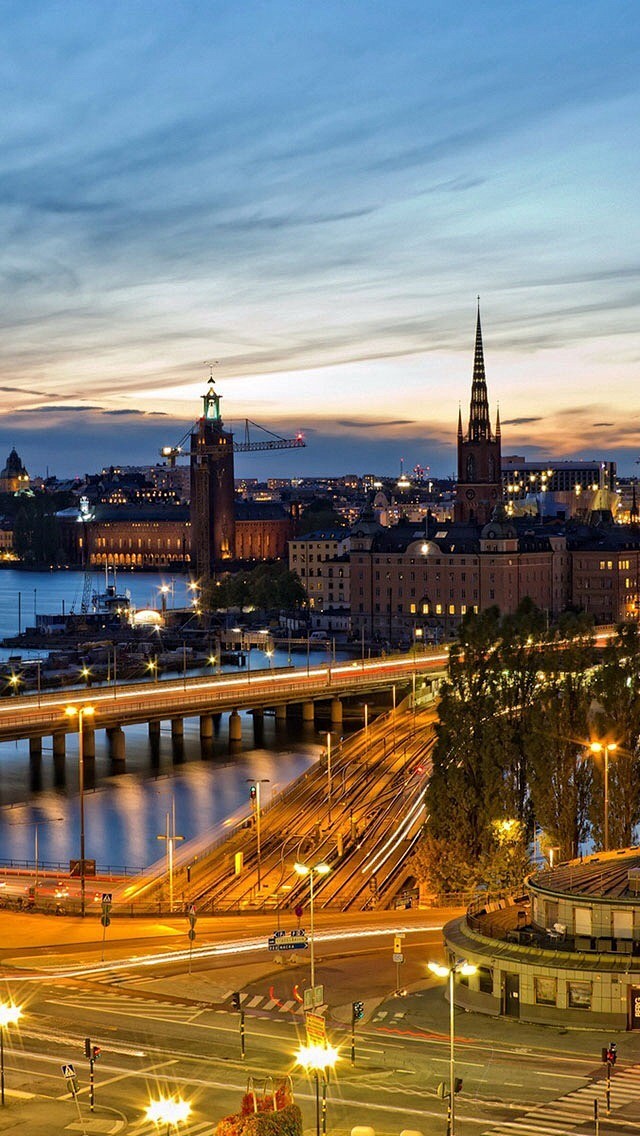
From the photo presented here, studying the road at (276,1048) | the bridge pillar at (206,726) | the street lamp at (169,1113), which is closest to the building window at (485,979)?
the road at (276,1048)

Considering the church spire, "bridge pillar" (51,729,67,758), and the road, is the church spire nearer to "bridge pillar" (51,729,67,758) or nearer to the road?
"bridge pillar" (51,729,67,758)

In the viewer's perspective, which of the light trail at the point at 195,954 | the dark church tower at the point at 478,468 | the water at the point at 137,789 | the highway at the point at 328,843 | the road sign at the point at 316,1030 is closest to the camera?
the road sign at the point at 316,1030

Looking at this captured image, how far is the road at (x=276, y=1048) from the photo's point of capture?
16.7m

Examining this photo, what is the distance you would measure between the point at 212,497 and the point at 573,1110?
509ft

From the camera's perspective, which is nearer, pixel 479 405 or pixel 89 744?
pixel 89 744

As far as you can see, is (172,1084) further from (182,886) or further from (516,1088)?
(182,886)

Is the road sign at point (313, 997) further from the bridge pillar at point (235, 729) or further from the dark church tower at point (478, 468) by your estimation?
the dark church tower at point (478, 468)

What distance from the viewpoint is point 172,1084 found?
690 inches

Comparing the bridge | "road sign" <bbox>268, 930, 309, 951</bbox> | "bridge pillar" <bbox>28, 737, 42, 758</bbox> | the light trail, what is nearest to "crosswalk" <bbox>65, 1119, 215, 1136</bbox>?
"road sign" <bbox>268, 930, 309, 951</bbox>

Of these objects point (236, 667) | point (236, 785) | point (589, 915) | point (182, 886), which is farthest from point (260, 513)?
point (589, 915)

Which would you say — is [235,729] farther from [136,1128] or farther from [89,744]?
[136,1128]

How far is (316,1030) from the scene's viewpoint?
16.6 metres

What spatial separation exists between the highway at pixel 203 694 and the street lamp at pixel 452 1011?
3787 cm

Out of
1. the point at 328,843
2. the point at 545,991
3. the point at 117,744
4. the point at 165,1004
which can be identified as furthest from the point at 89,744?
the point at 545,991
